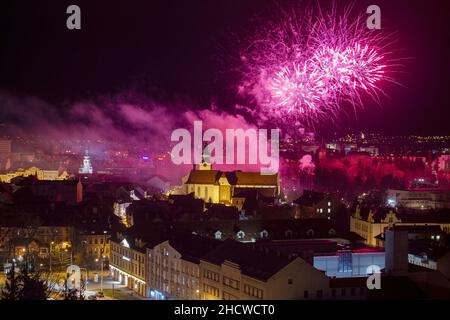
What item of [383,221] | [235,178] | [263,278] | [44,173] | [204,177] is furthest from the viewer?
[44,173]

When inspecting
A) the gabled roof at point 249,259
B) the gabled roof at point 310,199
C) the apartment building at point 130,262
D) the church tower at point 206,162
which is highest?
the church tower at point 206,162

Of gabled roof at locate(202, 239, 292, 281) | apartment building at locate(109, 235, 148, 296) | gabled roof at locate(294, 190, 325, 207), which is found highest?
gabled roof at locate(294, 190, 325, 207)

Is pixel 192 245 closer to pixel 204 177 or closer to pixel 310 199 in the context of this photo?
pixel 310 199

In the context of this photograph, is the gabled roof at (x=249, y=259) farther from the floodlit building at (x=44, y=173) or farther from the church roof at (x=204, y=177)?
the floodlit building at (x=44, y=173)

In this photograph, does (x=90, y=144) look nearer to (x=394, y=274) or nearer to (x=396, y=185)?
(x=396, y=185)

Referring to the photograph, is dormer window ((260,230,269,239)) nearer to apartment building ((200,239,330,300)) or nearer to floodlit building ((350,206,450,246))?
floodlit building ((350,206,450,246))

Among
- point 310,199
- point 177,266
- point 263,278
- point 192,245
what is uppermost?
point 310,199

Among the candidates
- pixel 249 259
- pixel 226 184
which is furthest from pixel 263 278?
pixel 226 184

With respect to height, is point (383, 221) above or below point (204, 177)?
below

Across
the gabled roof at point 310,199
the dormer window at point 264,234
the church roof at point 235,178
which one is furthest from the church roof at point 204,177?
the dormer window at point 264,234

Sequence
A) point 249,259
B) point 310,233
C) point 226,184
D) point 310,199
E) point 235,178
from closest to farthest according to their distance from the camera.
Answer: point 249,259
point 310,233
point 310,199
point 226,184
point 235,178

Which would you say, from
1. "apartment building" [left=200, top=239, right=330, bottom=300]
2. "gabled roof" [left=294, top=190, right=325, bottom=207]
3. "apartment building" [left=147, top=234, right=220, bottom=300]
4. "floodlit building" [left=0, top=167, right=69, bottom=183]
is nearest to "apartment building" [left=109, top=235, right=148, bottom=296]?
"apartment building" [left=147, top=234, right=220, bottom=300]
